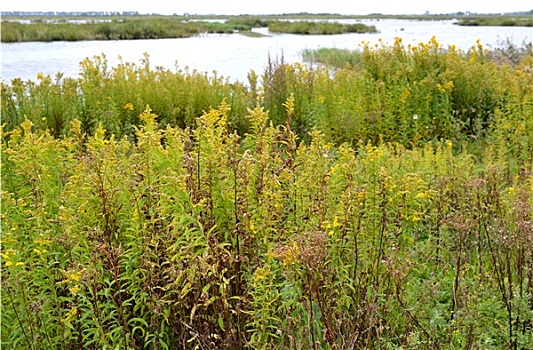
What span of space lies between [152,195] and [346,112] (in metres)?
4.33

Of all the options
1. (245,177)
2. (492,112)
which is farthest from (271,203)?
(492,112)

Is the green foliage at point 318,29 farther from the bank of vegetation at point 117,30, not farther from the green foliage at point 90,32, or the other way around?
the green foliage at point 90,32

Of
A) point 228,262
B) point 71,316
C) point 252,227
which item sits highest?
point 252,227

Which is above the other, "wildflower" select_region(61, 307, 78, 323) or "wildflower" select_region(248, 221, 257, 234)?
"wildflower" select_region(248, 221, 257, 234)

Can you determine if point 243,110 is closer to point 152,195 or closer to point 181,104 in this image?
point 181,104

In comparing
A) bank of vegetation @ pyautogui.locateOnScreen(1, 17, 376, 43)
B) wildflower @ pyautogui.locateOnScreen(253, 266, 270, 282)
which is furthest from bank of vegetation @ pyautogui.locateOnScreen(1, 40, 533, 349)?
bank of vegetation @ pyautogui.locateOnScreen(1, 17, 376, 43)

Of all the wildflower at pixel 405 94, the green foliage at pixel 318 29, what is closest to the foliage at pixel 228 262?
the wildflower at pixel 405 94

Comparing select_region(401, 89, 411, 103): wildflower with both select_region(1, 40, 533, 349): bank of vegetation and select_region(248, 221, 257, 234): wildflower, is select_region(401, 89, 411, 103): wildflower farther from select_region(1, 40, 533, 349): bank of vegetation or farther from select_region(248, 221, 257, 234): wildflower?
select_region(248, 221, 257, 234): wildflower

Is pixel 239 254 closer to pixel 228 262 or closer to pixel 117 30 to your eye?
pixel 228 262

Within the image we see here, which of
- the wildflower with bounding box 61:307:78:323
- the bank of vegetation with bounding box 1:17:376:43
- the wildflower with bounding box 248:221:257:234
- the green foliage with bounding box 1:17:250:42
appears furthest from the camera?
the bank of vegetation with bounding box 1:17:376:43

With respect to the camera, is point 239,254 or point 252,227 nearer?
point 252,227

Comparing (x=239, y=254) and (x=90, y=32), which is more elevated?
(x=90, y=32)

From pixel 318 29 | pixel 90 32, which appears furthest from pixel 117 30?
pixel 318 29

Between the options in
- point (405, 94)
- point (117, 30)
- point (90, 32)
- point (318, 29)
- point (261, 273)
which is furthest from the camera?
point (318, 29)
